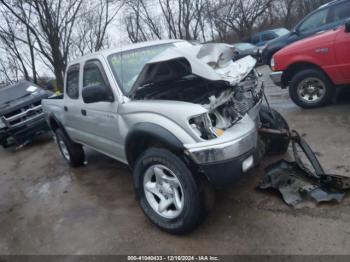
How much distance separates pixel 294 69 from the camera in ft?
19.0

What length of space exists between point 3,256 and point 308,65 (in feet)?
18.2

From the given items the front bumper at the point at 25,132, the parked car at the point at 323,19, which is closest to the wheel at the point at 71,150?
the front bumper at the point at 25,132

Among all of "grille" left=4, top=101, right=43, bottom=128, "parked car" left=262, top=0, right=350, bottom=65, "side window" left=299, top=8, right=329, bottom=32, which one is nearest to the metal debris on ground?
"parked car" left=262, top=0, right=350, bottom=65

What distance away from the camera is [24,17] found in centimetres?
1806

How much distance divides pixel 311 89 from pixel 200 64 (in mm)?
3691

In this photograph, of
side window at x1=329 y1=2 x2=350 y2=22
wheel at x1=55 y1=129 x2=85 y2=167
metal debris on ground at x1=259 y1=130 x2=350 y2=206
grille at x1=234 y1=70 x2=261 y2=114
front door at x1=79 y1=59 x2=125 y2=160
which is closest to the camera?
metal debris on ground at x1=259 y1=130 x2=350 y2=206

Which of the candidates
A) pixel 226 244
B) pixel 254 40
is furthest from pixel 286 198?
pixel 254 40

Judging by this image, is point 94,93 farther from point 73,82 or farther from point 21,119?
point 21,119

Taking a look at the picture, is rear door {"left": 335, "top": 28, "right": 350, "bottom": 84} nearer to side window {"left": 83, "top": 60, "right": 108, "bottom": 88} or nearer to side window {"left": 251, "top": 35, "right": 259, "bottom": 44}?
side window {"left": 83, "top": 60, "right": 108, "bottom": 88}

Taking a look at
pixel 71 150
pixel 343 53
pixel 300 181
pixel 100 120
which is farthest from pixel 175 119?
pixel 343 53

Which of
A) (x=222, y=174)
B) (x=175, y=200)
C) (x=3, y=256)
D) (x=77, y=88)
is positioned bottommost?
(x=3, y=256)

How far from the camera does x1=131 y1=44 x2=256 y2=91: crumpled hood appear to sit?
111 inches

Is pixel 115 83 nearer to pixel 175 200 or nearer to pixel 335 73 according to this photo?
pixel 175 200

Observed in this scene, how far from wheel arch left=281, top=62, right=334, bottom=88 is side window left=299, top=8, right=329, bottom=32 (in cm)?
298
